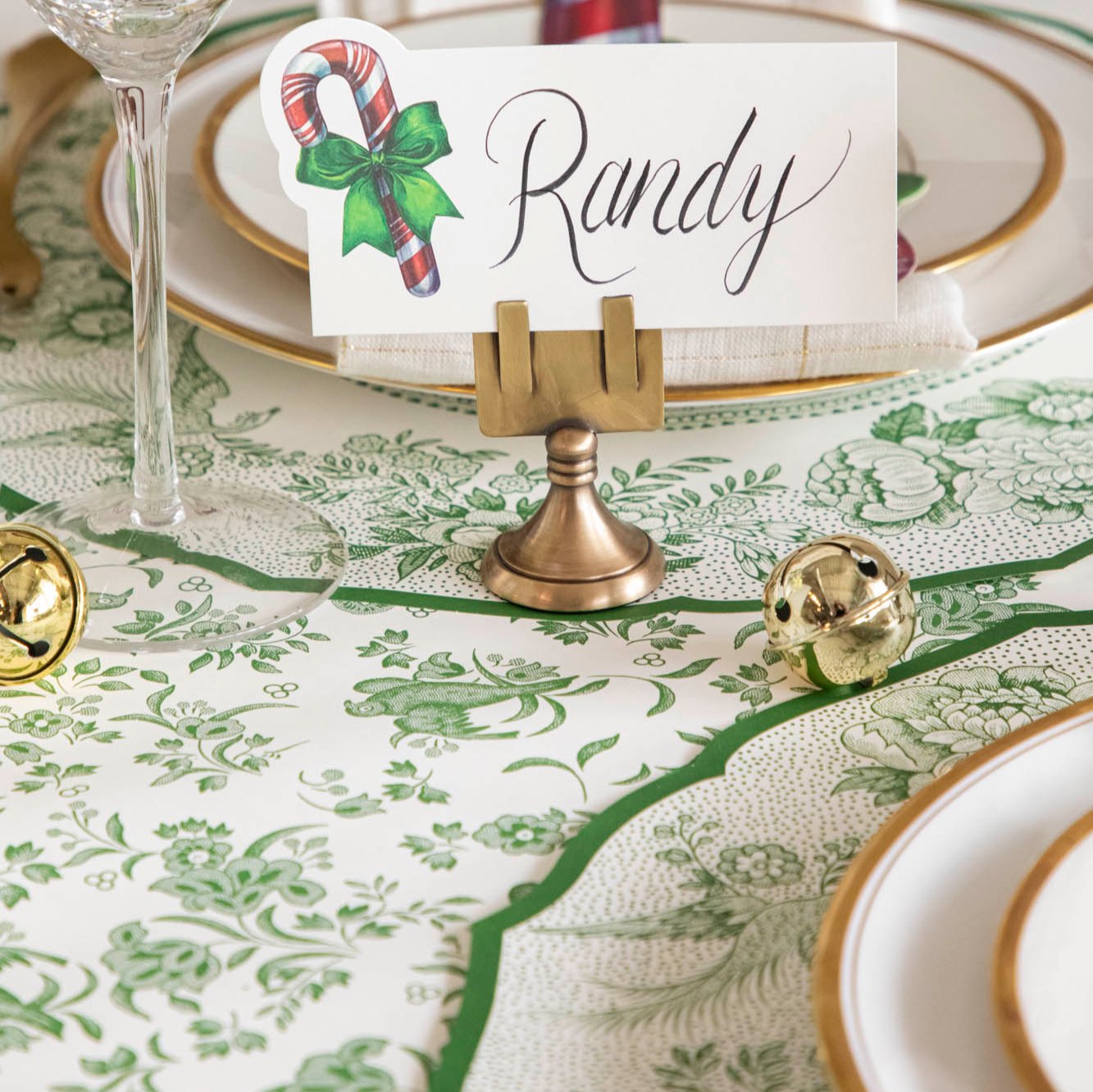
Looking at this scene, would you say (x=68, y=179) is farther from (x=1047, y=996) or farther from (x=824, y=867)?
(x=1047, y=996)

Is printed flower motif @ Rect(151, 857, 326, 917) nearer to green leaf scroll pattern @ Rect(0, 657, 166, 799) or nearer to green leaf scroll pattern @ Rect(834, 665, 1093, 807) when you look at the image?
green leaf scroll pattern @ Rect(0, 657, 166, 799)

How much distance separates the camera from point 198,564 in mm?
690

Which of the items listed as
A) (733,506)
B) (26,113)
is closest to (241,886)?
(733,506)

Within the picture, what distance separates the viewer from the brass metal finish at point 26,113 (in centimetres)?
94

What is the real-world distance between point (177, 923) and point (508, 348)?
10.7 inches

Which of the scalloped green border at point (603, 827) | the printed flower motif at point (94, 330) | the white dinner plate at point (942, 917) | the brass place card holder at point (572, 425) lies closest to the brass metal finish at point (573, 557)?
the brass place card holder at point (572, 425)

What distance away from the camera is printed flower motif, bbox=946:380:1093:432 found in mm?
810

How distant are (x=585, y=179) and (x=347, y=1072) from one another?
14.1 inches

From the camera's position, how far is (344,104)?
583 mm

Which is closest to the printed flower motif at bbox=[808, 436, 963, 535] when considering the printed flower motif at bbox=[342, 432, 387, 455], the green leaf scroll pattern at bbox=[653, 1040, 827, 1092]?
the printed flower motif at bbox=[342, 432, 387, 455]

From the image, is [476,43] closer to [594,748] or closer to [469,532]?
[469,532]

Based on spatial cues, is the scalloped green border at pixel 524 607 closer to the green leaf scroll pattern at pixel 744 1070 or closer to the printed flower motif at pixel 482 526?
the printed flower motif at pixel 482 526

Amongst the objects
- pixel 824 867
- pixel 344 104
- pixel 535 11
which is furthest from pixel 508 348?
pixel 535 11

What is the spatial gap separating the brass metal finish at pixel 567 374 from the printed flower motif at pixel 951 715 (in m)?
0.16
